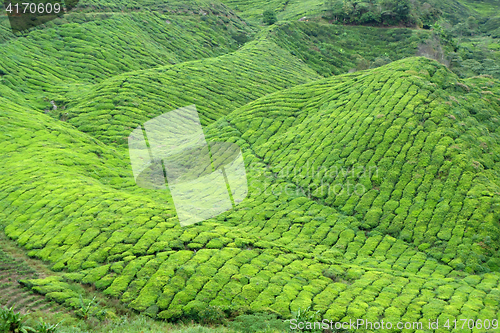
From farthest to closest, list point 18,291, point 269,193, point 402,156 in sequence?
point 269,193 → point 402,156 → point 18,291

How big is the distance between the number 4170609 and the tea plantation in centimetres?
514

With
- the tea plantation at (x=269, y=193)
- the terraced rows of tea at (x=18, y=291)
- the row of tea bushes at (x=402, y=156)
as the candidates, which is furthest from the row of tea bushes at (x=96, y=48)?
the terraced rows of tea at (x=18, y=291)

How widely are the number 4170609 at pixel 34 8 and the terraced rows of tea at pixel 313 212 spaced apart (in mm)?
28999

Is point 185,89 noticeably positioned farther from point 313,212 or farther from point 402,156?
point 402,156

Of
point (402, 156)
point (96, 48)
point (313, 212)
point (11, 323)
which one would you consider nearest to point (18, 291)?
point (11, 323)

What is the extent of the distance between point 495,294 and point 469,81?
34658 millimetres

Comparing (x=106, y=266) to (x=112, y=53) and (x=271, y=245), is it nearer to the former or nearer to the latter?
(x=271, y=245)

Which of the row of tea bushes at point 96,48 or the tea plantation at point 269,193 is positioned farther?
the row of tea bushes at point 96,48

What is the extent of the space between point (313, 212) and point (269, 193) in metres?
5.82

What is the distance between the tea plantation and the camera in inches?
1209

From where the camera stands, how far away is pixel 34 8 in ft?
260

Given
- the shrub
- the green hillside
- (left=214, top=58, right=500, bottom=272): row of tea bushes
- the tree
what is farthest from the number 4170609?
the shrub

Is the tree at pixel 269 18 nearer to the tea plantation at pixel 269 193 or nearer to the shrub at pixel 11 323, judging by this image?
the tea plantation at pixel 269 193

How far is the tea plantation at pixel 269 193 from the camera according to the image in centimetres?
3072
